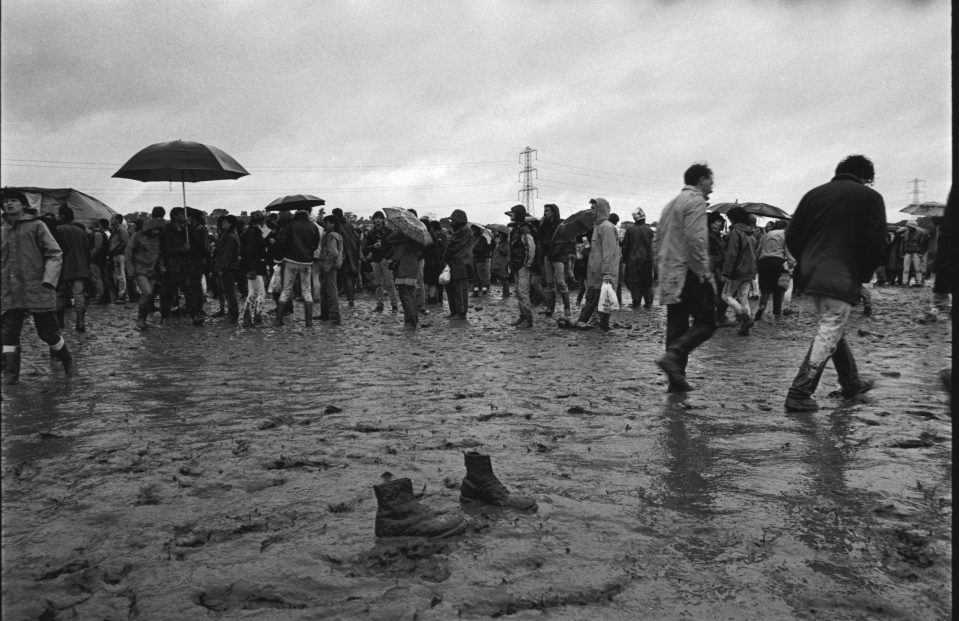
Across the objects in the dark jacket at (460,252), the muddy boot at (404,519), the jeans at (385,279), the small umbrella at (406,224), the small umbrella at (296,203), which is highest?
the small umbrella at (296,203)

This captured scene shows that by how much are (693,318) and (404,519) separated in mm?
3962

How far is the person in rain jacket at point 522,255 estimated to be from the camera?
42.1 ft

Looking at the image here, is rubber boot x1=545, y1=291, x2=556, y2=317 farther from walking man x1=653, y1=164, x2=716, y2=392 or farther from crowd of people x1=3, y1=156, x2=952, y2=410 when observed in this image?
walking man x1=653, y1=164, x2=716, y2=392

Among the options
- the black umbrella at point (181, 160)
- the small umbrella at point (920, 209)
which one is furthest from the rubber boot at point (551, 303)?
the small umbrella at point (920, 209)

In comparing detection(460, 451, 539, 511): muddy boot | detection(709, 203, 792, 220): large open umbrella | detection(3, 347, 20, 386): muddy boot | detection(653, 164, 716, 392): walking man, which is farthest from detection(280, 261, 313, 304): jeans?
detection(709, 203, 792, 220): large open umbrella

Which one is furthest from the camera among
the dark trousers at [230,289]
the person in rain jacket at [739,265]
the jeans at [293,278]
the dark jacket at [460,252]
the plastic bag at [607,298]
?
the dark trousers at [230,289]

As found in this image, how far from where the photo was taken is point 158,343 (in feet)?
36.4

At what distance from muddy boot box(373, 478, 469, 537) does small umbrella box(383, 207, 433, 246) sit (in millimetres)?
9671

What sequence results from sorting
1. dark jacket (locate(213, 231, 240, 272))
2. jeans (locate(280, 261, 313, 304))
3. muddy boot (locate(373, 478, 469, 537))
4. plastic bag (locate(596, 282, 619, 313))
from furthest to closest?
dark jacket (locate(213, 231, 240, 272)), jeans (locate(280, 261, 313, 304)), plastic bag (locate(596, 282, 619, 313)), muddy boot (locate(373, 478, 469, 537))

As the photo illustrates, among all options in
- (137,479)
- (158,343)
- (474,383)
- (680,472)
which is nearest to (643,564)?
(680,472)

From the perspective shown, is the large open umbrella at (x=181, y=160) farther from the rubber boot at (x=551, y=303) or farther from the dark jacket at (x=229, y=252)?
the rubber boot at (x=551, y=303)

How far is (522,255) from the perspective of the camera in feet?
42.0

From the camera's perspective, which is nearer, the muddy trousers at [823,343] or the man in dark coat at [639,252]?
the muddy trousers at [823,343]

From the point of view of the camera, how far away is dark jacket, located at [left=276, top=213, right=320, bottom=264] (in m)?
13.2
